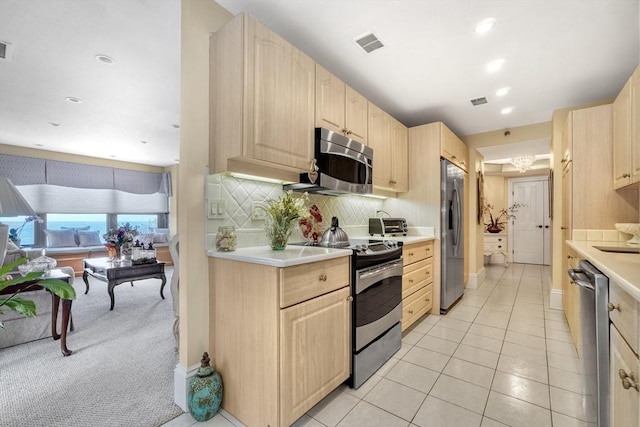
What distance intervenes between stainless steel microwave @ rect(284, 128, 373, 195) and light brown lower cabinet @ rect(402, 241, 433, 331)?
0.78 meters

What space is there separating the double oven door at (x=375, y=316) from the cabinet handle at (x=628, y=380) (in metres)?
1.20

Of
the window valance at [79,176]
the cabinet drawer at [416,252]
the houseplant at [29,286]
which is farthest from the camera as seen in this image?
the window valance at [79,176]

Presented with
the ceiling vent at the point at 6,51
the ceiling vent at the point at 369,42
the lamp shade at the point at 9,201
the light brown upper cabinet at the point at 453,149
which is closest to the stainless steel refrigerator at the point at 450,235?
the light brown upper cabinet at the point at 453,149

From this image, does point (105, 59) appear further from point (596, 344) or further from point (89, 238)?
point (89, 238)

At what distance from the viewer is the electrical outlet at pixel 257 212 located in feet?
6.75

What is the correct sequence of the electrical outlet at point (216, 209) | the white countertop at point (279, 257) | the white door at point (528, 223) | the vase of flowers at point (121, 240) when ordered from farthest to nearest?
the white door at point (528, 223) → the vase of flowers at point (121, 240) → the electrical outlet at point (216, 209) → the white countertop at point (279, 257)

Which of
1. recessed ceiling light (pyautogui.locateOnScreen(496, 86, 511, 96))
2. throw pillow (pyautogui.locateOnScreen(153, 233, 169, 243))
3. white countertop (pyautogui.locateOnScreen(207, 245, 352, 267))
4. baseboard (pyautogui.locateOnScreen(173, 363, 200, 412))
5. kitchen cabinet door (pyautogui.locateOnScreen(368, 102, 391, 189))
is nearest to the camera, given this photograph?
white countertop (pyautogui.locateOnScreen(207, 245, 352, 267))

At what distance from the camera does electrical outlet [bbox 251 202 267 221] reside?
2.06 m

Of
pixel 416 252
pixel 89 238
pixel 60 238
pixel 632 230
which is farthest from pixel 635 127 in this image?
pixel 60 238

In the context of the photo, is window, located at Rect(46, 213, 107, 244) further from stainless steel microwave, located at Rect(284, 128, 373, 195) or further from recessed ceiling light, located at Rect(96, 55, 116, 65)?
stainless steel microwave, located at Rect(284, 128, 373, 195)

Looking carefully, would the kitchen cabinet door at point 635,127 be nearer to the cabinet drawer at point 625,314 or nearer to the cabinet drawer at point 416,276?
the cabinet drawer at point 625,314

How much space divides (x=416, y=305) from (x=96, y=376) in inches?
109

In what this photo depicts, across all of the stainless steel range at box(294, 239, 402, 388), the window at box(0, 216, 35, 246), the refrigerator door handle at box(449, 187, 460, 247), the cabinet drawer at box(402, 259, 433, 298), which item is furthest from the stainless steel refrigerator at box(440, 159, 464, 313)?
the window at box(0, 216, 35, 246)

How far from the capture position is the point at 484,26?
200 cm
